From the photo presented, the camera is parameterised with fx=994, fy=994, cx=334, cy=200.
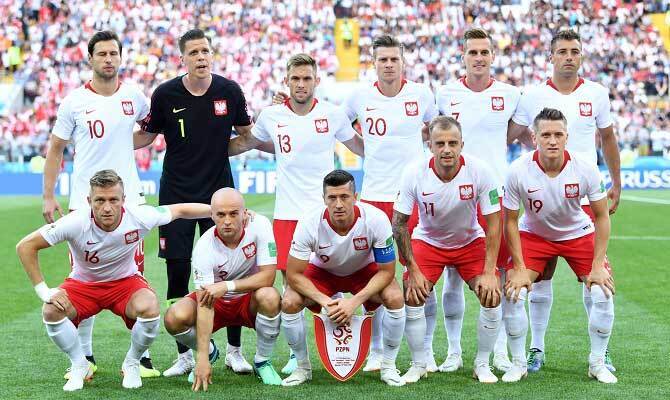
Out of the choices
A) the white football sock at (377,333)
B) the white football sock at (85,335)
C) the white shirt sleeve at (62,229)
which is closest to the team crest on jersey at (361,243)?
the white football sock at (377,333)

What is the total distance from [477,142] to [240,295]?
2082 millimetres

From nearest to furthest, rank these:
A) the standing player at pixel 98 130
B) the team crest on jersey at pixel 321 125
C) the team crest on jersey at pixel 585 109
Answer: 1. the standing player at pixel 98 130
2. the team crest on jersey at pixel 585 109
3. the team crest on jersey at pixel 321 125

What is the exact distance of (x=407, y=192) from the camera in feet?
21.9

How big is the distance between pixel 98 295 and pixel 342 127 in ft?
7.02

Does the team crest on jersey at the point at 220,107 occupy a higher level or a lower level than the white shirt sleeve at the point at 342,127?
higher

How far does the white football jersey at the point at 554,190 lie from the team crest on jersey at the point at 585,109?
1.59 feet

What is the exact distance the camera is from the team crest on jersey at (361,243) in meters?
6.58

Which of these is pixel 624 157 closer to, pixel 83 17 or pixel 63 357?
pixel 83 17

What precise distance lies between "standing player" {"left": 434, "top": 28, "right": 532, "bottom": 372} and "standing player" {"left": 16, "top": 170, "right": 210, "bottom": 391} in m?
1.91

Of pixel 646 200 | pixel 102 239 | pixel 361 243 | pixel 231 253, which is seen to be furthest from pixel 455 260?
pixel 646 200

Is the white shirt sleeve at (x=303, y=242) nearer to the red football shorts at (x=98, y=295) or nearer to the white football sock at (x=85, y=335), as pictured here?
the red football shorts at (x=98, y=295)

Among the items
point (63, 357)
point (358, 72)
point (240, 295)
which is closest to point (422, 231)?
point (240, 295)

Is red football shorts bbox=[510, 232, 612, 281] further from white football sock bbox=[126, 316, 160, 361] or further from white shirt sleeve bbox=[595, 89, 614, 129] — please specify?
white football sock bbox=[126, 316, 160, 361]

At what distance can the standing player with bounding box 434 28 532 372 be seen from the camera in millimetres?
7176
